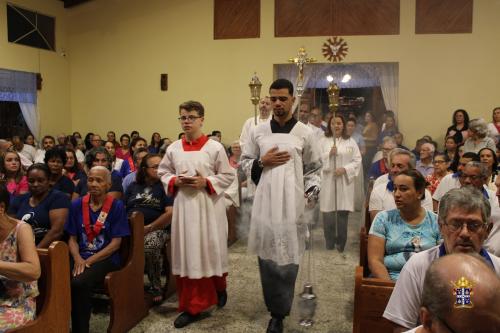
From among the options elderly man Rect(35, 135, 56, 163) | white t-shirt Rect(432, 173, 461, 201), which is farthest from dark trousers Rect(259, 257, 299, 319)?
elderly man Rect(35, 135, 56, 163)

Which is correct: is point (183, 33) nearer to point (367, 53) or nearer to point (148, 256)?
point (367, 53)

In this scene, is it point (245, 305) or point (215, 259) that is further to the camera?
point (245, 305)

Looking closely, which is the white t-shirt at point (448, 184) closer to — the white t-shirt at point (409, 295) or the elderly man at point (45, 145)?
the white t-shirt at point (409, 295)

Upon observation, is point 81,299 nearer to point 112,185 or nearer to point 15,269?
point 15,269

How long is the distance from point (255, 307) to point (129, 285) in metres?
1.05

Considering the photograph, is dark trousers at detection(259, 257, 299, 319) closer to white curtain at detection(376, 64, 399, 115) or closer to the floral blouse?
the floral blouse

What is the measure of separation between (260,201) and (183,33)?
8.78 meters

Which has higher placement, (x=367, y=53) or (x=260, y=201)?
(x=367, y=53)

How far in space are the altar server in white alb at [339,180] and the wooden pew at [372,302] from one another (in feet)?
11.3

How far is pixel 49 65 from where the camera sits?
1171 centimetres

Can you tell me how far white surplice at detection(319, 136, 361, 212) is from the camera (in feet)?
19.4

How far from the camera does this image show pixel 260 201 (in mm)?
3422

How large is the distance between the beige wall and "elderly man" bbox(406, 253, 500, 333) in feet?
31.9

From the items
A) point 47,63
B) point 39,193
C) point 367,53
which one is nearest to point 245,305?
point 39,193
